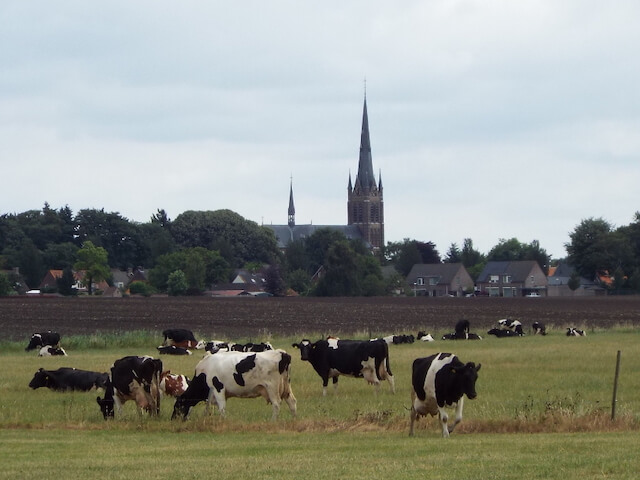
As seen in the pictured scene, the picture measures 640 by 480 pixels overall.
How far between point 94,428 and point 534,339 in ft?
97.9

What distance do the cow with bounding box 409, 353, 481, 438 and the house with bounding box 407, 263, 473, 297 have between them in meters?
164

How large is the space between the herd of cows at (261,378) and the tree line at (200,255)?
112 meters

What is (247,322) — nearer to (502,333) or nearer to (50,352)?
(502,333)

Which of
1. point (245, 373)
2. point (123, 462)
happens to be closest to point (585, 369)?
point (245, 373)

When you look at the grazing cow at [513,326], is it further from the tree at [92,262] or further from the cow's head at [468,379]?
the tree at [92,262]

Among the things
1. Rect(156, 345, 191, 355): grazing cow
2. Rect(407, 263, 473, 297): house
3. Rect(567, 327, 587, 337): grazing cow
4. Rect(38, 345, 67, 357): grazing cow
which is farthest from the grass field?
Rect(407, 263, 473, 297): house

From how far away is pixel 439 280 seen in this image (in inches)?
7362

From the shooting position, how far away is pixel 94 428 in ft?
69.4

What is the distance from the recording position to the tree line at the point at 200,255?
152 metres

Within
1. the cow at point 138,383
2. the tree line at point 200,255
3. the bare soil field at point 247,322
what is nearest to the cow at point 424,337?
the bare soil field at point 247,322

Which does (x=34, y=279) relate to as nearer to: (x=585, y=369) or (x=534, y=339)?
(x=534, y=339)

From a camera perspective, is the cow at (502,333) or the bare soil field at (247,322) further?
the bare soil field at (247,322)

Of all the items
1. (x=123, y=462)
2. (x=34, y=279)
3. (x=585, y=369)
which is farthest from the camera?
(x=34, y=279)

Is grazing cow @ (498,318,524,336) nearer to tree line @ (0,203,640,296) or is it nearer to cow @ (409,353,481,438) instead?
cow @ (409,353,481,438)
